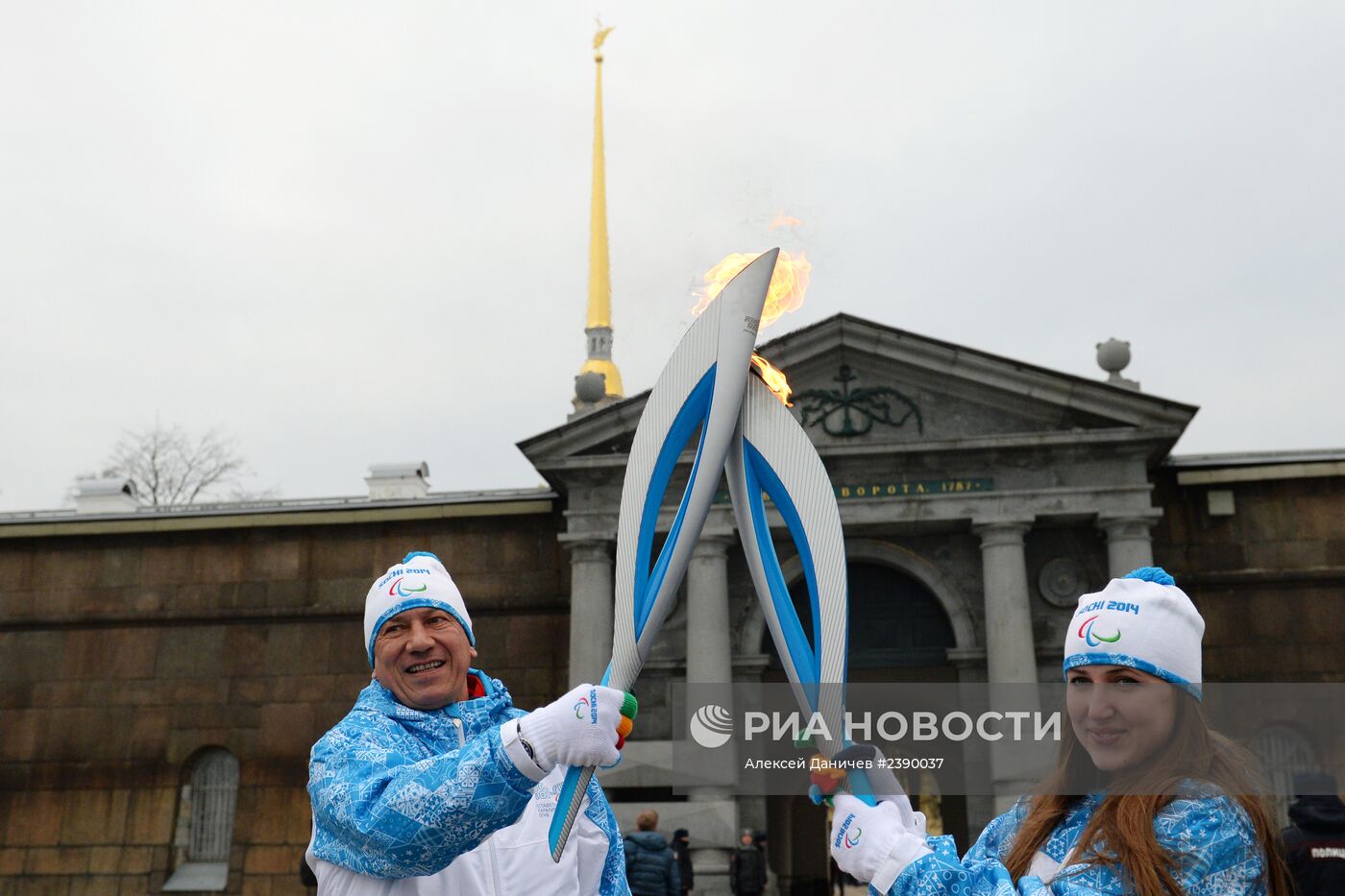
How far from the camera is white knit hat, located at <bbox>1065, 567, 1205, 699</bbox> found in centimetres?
329

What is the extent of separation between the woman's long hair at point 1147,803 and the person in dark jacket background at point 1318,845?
4.45 metres

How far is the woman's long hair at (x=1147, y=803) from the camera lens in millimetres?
2928

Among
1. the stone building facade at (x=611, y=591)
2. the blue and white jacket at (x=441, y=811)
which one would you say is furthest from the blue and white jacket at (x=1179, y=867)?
the stone building facade at (x=611, y=591)

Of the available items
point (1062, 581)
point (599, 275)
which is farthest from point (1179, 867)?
point (599, 275)

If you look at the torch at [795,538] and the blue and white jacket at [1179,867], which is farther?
the torch at [795,538]

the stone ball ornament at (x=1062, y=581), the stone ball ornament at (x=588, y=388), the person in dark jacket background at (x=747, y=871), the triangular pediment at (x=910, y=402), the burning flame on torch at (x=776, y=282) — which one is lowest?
the person in dark jacket background at (x=747, y=871)

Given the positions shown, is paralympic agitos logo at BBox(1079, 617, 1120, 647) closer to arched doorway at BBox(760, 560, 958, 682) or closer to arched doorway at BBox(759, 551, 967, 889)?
arched doorway at BBox(759, 551, 967, 889)

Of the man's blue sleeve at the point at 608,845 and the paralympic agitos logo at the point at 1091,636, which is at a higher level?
the paralympic agitos logo at the point at 1091,636

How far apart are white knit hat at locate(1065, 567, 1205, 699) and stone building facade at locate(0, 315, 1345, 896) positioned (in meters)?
14.4

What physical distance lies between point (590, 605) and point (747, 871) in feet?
16.3

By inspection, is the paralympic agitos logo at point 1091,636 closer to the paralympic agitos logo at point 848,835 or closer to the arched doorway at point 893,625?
the paralympic agitos logo at point 848,835

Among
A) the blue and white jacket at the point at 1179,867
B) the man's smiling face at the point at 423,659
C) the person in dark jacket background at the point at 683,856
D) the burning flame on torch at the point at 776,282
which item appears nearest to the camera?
the blue and white jacket at the point at 1179,867

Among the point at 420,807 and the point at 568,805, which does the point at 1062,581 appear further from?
the point at 420,807

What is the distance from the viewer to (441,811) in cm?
302
